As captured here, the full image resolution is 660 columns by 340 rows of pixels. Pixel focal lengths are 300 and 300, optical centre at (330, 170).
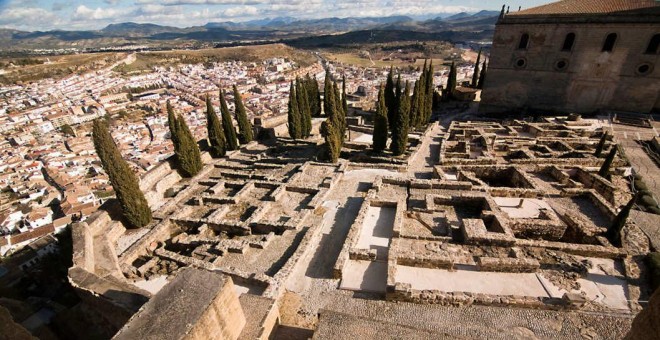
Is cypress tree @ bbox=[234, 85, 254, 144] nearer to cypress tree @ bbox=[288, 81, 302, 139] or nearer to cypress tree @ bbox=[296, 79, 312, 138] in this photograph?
cypress tree @ bbox=[288, 81, 302, 139]

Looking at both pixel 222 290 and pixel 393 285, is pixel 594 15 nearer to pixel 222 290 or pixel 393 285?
pixel 393 285

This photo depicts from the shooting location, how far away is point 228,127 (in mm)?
24594

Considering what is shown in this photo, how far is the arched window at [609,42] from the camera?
2747cm

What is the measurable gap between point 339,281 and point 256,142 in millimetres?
18836

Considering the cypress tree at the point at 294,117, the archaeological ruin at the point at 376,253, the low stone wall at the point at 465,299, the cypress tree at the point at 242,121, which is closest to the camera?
the archaeological ruin at the point at 376,253

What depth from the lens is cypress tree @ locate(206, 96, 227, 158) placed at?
75.9ft

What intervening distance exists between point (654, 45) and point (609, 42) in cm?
314

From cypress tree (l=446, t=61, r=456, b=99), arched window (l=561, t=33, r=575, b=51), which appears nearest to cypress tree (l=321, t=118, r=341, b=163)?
cypress tree (l=446, t=61, r=456, b=99)

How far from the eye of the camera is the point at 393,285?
9656mm

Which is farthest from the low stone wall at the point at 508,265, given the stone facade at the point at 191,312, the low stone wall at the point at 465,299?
the stone facade at the point at 191,312

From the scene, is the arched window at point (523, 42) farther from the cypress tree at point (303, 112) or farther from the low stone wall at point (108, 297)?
the low stone wall at point (108, 297)

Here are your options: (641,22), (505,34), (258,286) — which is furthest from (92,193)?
(641,22)

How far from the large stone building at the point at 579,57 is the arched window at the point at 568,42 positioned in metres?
0.08

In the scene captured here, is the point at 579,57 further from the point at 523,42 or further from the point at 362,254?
the point at 362,254
